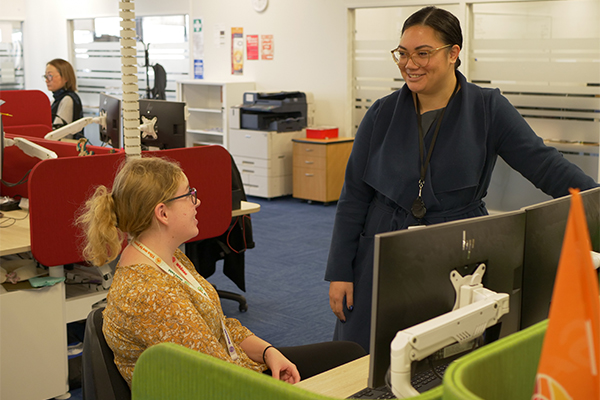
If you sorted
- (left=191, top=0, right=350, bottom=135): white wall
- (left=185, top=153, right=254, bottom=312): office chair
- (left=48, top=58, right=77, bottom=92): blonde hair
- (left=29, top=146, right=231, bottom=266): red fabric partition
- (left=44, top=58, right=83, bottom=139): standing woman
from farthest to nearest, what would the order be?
1. (left=191, top=0, right=350, bottom=135): white wall
2. (left=48, top=58, right=77, bottom=92): blonde hair
3. (left=44, top=58, right=83, bottom=139): standing woman
4. (left=185, top=153, right=254, bottom=312): office chair
5. (left=29, top=146, right=231, bottom=266): red fabric partition

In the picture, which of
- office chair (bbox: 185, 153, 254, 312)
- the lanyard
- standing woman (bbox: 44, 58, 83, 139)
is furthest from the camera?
standing woman (bbox: 44, 58, 83, 139)

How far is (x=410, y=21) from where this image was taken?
70.2 inches

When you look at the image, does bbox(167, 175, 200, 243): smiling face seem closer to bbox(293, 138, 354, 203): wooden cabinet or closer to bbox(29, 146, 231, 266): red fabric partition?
bbox(29, 146, 231, 266): red fabric partition

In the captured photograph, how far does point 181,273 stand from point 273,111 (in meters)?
5.57

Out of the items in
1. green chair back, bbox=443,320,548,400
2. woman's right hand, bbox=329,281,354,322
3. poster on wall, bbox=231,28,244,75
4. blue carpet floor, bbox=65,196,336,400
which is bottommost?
blue carpet floor, bbox=65,196,336,400

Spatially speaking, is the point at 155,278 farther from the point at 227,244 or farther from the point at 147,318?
the point at 227,244

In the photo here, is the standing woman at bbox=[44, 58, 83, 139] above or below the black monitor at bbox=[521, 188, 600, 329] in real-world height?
above

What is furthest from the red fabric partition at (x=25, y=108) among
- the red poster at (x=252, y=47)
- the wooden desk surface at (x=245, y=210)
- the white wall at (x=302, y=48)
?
the red poster at (x=252, y=47)

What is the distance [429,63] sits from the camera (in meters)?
1.75

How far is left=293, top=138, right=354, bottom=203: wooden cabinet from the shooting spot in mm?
6879

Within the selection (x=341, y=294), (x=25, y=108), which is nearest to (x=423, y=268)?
(x=341, y=294)

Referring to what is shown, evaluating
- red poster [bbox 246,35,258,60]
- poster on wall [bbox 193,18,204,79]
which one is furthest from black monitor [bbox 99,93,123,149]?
poster on wall [bbox 193,18,204,79]

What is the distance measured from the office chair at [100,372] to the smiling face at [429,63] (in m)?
1.04

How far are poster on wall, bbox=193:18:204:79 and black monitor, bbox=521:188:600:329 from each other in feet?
24.9
